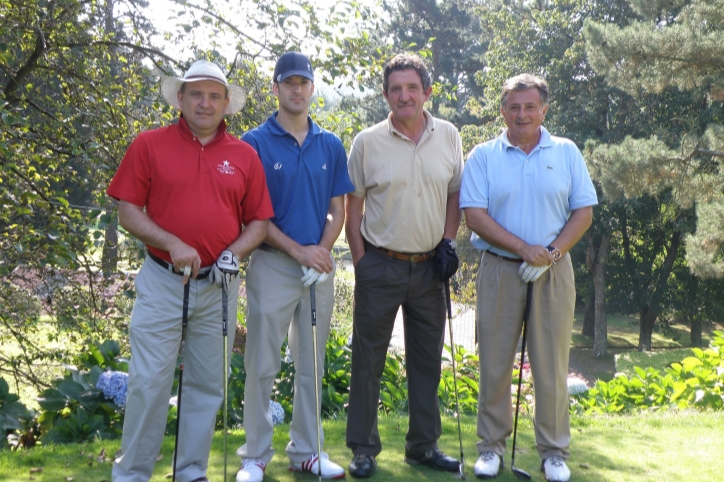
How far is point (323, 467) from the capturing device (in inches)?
160

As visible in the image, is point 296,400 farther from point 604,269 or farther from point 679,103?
point 604,269

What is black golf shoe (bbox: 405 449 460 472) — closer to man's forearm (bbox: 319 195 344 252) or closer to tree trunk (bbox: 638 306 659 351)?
man's forearm (bbox: 319 195 344 252)

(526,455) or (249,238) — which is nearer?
→ (249,238)

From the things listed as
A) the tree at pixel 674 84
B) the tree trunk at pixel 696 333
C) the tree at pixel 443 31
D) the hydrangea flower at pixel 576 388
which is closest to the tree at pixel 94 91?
the hydrangea flower at pixel 576 388

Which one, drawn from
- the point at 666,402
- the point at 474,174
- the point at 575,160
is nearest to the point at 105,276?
the point at 474,174

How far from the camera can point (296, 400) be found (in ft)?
13.6

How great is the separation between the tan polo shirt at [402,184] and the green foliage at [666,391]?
3.19 metres

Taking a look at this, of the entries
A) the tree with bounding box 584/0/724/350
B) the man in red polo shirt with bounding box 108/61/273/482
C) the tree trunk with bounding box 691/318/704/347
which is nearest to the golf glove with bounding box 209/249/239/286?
the man in red polo shirt with bounding box 108/61/273/482

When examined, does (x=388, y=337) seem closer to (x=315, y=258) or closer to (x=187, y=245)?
(x=315, y=258)


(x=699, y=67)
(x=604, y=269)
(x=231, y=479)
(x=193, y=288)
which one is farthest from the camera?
(x=604, y=269)

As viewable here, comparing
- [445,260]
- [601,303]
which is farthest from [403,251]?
[601,303]

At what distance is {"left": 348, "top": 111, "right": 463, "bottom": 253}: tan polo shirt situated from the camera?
13.7 feet

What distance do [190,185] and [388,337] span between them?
56.3 inches

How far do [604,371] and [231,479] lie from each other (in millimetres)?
24160
